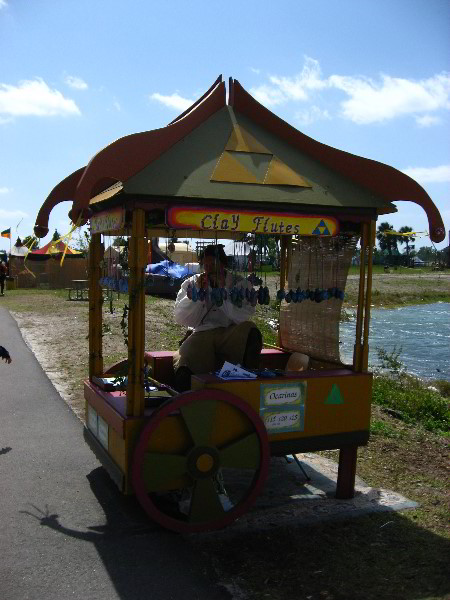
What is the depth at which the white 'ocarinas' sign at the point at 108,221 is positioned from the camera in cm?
410

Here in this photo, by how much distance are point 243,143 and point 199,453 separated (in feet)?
7.34

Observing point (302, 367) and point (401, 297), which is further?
point (401, 297)

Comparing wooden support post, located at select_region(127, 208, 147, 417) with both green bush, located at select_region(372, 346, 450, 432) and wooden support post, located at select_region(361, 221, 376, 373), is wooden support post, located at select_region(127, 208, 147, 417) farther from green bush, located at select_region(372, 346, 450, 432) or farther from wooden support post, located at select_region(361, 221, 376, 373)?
green bush, located at select_region(372, 346, 450, 432)

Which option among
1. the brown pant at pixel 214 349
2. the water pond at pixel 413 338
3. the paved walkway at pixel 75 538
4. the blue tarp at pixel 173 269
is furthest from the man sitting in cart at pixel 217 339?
the water pond at pixel 413 338

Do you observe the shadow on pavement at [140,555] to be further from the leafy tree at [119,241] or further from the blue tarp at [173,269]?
the leafy tree at [119,241]

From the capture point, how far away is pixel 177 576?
3.57 metres

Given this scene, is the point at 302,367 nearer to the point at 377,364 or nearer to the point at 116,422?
the point at 116,422

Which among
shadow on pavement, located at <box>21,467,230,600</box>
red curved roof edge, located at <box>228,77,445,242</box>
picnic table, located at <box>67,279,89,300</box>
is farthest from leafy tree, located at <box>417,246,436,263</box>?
picnic table, located at <box>67,279,89,300</box>

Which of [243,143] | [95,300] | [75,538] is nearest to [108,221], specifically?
[95,300]

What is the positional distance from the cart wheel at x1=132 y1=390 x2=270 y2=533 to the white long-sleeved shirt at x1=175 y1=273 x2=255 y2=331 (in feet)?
4.34

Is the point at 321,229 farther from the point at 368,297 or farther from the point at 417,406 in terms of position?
the point at 417,406

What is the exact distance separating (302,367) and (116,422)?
1.83 metres

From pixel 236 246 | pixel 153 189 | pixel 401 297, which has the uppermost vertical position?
pixel 153 189

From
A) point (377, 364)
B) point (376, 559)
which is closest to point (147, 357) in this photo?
point (376, 559)
